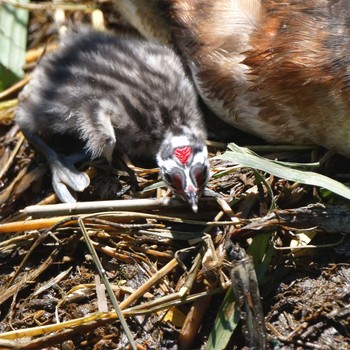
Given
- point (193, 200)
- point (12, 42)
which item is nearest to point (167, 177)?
point (193, 200)

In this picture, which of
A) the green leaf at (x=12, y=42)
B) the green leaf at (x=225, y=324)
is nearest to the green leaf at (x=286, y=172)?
the green leaf at (x=225, y=324)

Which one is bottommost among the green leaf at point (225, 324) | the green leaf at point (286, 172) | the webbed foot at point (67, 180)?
the green leaf at point (225, 324)

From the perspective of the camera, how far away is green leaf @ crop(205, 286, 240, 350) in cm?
301

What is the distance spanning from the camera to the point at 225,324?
3037 millimetres

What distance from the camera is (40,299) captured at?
3.39 metres

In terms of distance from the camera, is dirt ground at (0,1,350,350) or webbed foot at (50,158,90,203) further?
webbed foot at (50,158,90,203)

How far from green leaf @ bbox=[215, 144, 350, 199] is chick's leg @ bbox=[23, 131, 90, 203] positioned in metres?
0.79

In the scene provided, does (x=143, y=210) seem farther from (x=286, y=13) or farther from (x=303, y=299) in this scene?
(x=286, y=13)

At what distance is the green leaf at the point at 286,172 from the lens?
3191 mm

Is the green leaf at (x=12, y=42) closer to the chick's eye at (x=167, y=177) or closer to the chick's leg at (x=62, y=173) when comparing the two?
the chick's leg at (x=62, y=173)

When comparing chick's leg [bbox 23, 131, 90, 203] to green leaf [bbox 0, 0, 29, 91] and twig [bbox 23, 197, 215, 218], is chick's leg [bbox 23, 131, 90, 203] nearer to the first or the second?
twig [bbox 23, 197, 215, 218]

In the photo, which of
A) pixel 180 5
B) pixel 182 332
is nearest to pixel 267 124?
pixel 180 5

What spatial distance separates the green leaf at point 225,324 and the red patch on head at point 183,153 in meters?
0.65

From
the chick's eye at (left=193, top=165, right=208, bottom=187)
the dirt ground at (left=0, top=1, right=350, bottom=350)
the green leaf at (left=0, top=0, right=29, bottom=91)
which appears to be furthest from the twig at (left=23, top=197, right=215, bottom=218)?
the green leaf at (left=0, top=0, right=29, bottom=91)
